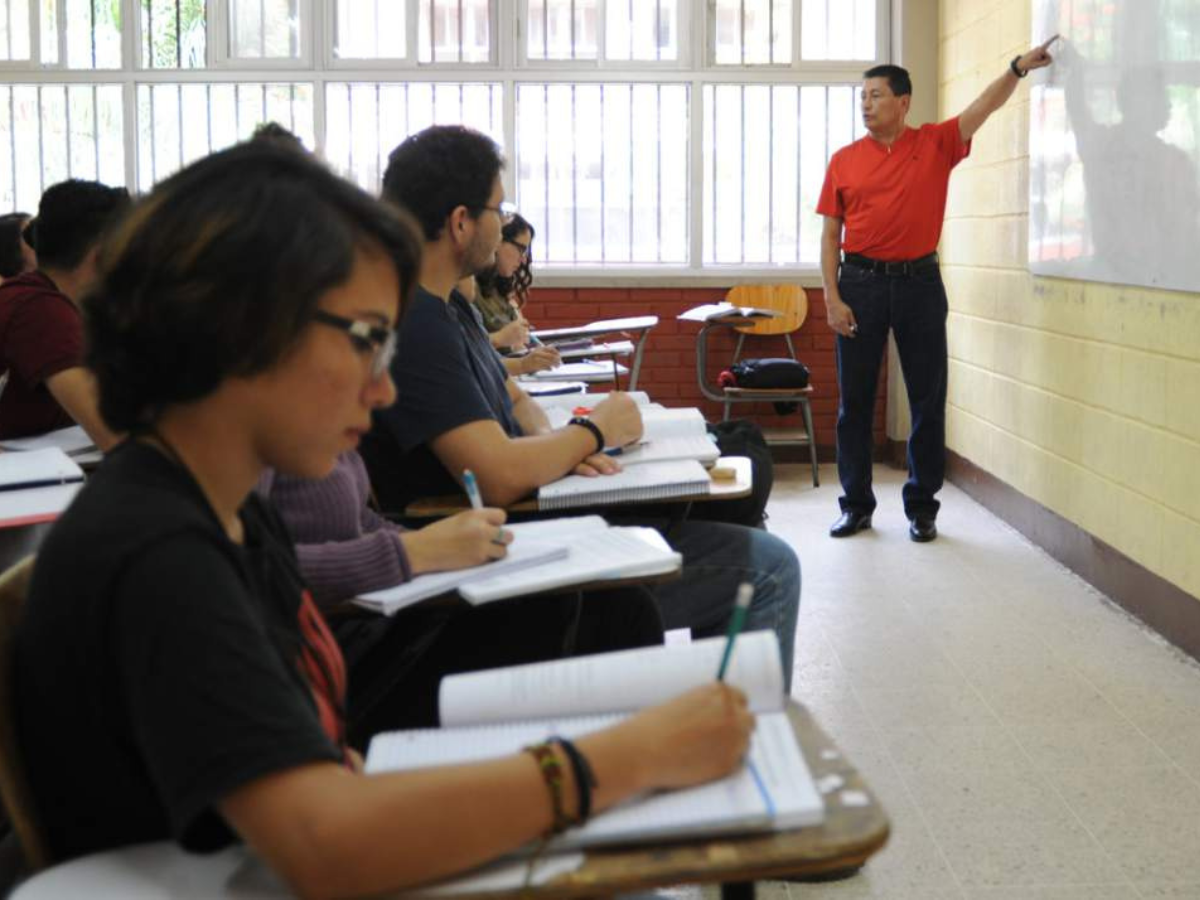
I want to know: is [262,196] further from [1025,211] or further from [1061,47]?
[1025,211]

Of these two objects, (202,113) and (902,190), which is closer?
(902,190)

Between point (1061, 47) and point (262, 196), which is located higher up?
point (1061, 47)

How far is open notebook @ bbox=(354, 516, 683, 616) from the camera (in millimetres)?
1866

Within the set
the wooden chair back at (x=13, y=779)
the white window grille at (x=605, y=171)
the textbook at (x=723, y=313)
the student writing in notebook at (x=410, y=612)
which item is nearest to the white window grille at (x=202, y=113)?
the white window grille at (x=605, y=171)

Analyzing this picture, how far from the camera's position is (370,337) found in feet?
3.89

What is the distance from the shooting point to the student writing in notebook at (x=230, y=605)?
3.41 feet

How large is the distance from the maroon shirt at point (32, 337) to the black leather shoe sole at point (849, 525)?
3.12 m

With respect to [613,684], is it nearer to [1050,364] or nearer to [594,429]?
[594,429]

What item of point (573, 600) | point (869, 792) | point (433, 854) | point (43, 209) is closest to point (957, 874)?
point (573, 600)

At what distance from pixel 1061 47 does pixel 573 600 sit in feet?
11.7

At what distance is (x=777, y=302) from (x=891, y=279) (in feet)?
5.00

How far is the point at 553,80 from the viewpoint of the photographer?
23.8ft

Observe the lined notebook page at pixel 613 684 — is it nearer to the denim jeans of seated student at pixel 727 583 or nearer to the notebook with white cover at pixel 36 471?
the denim jeans of seated student at pixel 727 583

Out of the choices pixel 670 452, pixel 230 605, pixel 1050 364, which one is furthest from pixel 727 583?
pixel 1050 364
